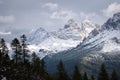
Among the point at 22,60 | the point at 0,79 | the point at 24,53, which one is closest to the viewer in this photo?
the point at 0,79

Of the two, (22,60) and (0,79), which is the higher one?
(22,60)

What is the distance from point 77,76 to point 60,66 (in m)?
6.01

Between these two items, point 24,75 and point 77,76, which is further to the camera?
point 77,76

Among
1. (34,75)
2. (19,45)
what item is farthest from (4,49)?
(34,75)

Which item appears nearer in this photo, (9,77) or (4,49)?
(9,77)

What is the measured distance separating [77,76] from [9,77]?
2736 centimetres

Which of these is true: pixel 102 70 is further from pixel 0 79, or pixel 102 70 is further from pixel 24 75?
pixel 0 79

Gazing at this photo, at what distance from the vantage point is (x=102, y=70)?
92438mm

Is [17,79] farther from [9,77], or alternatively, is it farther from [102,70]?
[102,70]

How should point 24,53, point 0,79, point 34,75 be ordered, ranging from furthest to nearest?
point 24,53
point 34,75
point 0,79

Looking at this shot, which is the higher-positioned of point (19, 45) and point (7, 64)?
point (19, 45)

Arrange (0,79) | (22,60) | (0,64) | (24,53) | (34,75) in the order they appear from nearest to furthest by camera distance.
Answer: (0,79) → (0,64) → (34,75) → (24,53) → (22,60)

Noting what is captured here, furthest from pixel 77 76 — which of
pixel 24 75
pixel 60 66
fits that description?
pixel 24 75

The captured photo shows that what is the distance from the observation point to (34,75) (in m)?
98.3
